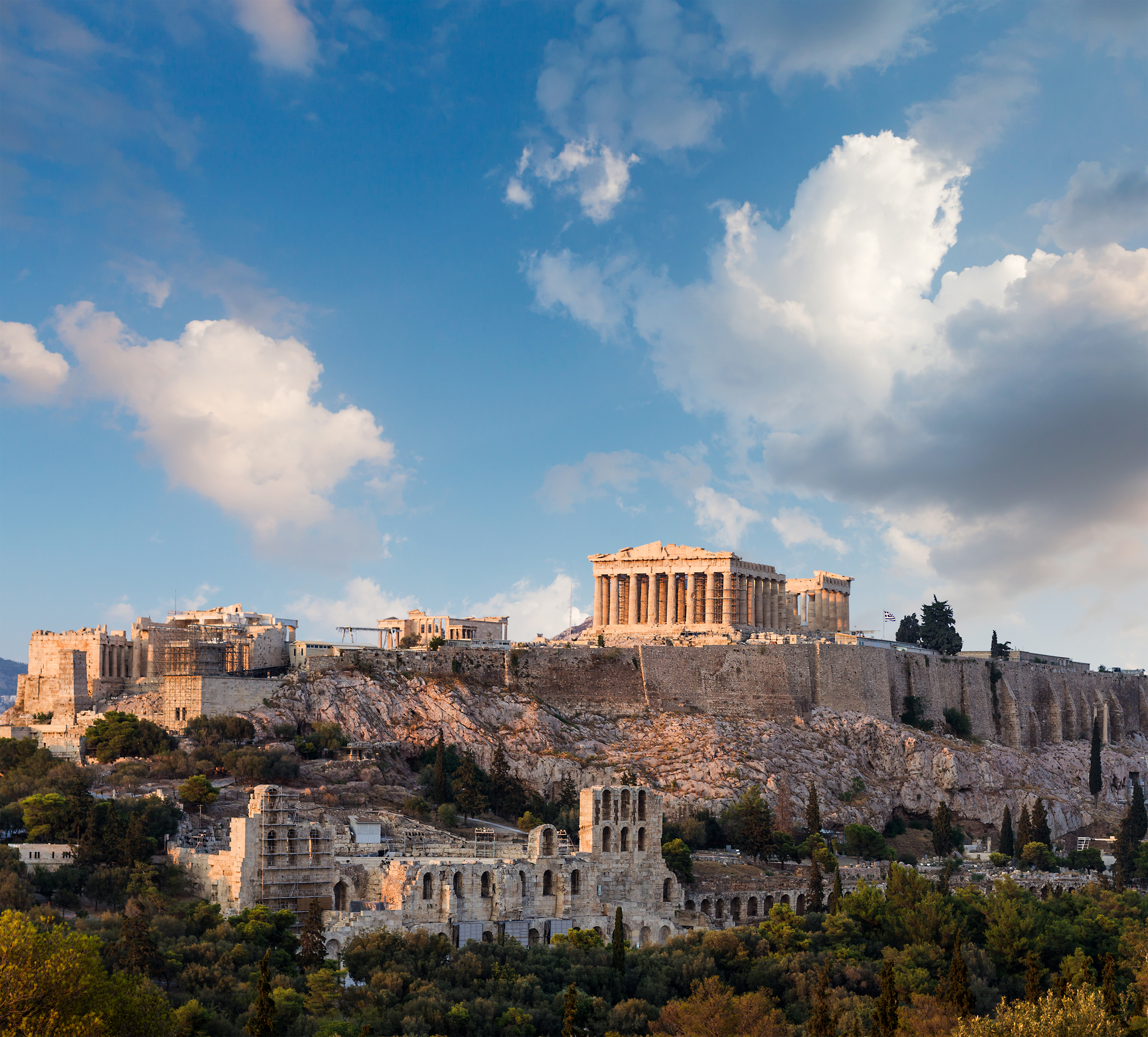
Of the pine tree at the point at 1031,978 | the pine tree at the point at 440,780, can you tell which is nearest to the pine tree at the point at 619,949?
the pine tree at the point at 1031,978

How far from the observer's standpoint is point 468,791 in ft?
232

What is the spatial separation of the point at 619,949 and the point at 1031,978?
1380 centimetres

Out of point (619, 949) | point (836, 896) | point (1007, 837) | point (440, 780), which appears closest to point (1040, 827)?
point (1007, 837)

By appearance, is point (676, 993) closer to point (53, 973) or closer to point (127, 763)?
point (53, 973)

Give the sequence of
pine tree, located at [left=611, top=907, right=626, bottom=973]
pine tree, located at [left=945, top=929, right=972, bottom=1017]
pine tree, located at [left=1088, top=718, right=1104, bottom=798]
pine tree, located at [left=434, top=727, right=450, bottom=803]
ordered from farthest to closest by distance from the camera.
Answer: pine tree, located at [left=1088, top=718, right=1104, bottom=798], pine tree, located at [left=434, top=727, right=450, bottom=803], pine tree, located at [left=611, top=907, right=626, bottom=973], pine tree, located at [left=945, top=929, right=972, bottom=1017]

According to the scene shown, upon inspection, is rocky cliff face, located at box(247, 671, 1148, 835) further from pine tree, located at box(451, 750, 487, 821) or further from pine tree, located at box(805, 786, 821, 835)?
pine tree, located at box(451, 750, 487, 821)

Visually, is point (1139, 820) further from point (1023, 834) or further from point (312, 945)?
point (312, 945)

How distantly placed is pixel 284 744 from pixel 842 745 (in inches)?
1352

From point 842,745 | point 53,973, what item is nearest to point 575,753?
point 842,745

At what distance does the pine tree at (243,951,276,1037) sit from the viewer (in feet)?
124

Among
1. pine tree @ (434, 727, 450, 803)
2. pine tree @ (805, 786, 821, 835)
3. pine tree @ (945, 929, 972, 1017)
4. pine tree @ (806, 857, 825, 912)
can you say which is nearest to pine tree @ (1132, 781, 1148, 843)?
pine tree @ (805, 786, 821, 835)

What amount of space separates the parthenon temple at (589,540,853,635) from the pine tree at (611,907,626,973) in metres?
49.7

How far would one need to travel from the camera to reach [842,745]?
88.7 meters

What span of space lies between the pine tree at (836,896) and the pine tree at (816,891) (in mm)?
547
